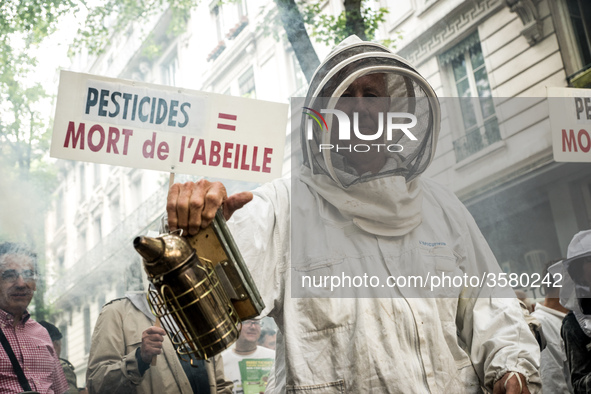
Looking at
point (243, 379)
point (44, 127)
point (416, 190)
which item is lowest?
point (243, 379)

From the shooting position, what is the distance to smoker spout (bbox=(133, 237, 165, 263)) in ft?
4.20

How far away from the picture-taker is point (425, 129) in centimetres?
246

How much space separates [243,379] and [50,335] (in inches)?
52.9

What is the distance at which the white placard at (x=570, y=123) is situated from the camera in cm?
390

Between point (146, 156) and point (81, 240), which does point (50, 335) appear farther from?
point (81, 240)

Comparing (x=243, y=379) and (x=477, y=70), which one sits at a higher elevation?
(x=477, y=70)

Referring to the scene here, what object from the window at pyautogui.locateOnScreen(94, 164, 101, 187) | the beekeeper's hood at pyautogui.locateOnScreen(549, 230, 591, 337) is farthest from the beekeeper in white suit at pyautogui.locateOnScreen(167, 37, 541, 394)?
the window at pyautogui.locateOnScreen(94, 164, 101, 187)

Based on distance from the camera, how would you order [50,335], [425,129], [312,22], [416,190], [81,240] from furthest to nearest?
[81,240] < [312,22] < [50,335] < [425,129] < [416,190]

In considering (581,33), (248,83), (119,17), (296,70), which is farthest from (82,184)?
(581,33)

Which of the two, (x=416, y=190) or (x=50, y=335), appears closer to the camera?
(x=416, y=190)

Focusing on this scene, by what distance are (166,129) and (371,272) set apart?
1820 millimetres

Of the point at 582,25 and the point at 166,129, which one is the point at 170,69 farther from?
the point at 582,25

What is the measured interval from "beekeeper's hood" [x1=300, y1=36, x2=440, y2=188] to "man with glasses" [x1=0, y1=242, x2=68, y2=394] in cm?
198

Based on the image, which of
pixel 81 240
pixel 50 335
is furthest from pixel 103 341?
pixel 81 240
